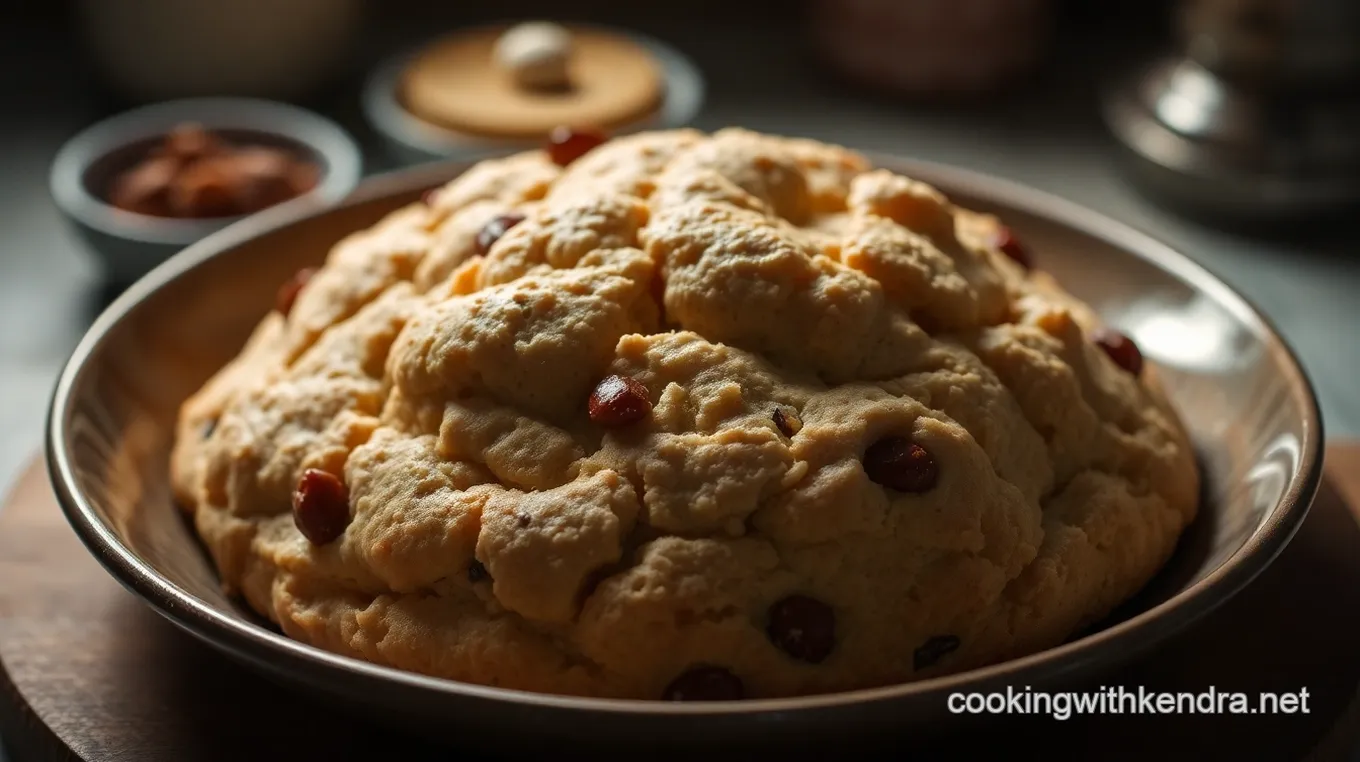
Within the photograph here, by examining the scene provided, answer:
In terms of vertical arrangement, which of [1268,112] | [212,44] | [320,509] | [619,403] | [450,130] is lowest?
[1268,112]

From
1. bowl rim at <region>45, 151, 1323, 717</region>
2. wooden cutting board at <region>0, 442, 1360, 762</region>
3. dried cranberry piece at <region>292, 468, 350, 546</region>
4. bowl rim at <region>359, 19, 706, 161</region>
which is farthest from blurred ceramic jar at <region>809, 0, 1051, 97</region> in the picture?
dried cranberry piece at <region>292, 468, 350, 546</region>

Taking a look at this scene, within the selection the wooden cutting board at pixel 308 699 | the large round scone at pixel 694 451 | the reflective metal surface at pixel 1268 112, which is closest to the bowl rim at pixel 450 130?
the reflective metal surface at pixel 1268 112

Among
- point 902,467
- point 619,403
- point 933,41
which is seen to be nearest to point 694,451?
point 619,403

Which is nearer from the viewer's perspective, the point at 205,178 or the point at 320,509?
the point at 320,509

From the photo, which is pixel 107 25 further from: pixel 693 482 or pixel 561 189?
pixel 693 482

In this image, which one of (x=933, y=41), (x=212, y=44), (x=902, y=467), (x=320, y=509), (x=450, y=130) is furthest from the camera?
(x=933, y=41)

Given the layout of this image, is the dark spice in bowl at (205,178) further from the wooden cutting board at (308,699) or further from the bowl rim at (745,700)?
the wooden cutting board at (308,699)

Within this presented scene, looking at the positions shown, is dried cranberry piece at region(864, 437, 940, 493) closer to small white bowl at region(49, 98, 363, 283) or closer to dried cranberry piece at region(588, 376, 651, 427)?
dried cranberry piece at region(588, 376, 651, 427)

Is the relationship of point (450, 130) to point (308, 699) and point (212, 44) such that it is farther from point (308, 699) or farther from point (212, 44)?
point (308, 699)
